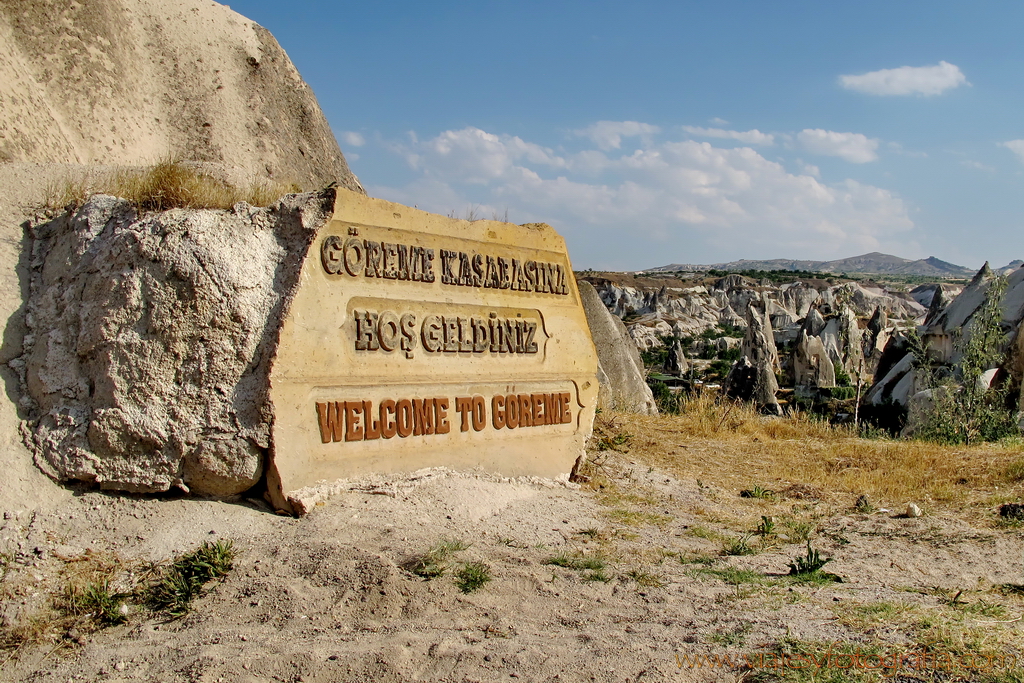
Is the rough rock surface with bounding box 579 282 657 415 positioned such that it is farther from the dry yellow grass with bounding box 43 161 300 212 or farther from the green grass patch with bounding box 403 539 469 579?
the green grass patch with bounding box 403 539 469 579

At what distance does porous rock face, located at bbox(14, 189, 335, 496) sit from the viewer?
394 cm

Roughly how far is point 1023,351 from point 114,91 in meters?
11.5

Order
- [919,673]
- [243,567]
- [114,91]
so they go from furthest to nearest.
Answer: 1. [114,91]
2. [243,567]
3. [919,673]

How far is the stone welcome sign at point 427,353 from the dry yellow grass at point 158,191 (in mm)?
668

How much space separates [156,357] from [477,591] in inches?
75.5

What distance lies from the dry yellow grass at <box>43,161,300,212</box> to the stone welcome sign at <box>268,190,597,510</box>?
67 centimetres

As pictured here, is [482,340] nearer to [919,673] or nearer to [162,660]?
[162,660]

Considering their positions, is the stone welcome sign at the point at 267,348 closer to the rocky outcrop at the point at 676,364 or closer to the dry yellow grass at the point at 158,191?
the dry yellow grass at the point at 158,191

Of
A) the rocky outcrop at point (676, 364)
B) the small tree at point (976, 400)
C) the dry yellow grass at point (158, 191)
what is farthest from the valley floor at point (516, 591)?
the rocky outcrop at point (676, 364)

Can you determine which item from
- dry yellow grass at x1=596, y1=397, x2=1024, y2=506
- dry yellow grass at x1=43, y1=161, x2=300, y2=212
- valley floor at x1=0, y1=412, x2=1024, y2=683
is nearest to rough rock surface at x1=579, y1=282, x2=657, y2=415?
dry yellow grass at x1=596, y1=397, x2=1024, y2=506

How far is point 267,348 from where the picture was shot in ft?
13.7

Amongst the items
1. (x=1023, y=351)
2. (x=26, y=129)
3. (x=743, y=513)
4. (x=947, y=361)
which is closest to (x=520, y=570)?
(x=743, y=513)

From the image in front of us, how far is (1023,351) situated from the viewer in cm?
1127

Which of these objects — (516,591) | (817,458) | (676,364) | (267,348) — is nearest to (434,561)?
(516,591)
